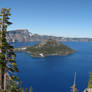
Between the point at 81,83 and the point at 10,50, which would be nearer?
the point at 10,50

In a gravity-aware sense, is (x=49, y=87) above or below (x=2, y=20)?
below

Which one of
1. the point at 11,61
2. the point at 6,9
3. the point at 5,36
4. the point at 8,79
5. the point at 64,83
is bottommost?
the point at 64,83

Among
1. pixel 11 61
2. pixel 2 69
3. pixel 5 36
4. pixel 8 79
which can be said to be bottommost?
pixel 8 79

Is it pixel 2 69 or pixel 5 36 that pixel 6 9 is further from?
pixel 2 69

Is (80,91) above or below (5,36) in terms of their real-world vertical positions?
below

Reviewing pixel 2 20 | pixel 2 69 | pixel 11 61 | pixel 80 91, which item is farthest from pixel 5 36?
pixel 80 91

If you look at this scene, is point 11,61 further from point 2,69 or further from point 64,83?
point 64,83

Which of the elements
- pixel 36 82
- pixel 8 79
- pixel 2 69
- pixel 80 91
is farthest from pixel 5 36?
pixel 36 82

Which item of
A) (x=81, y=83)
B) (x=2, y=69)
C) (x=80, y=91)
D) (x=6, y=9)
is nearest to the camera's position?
(x=6, y=9)

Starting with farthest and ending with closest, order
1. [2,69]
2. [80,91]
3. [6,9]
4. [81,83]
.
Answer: [81,83] < [80,91] < [2,69] < [6,9]
